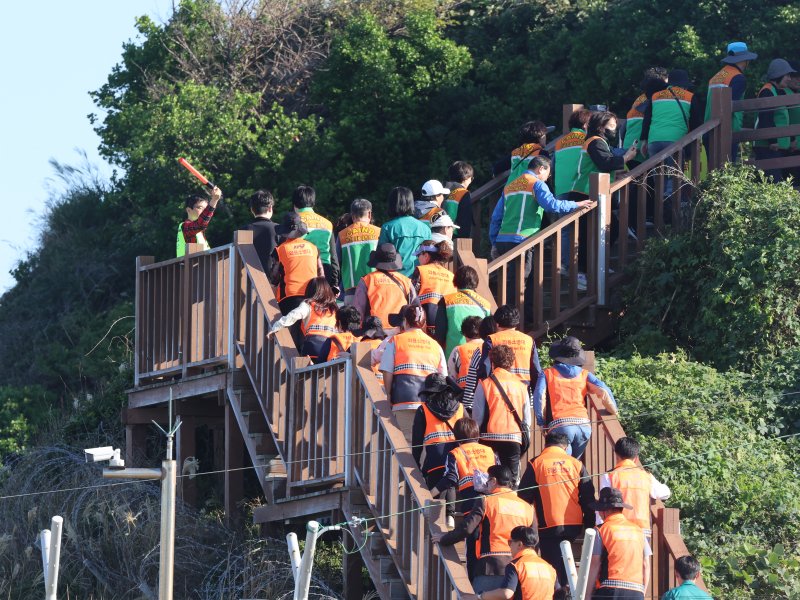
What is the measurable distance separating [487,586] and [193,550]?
4.20m

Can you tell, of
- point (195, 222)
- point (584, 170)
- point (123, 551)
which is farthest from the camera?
point (584, 170)

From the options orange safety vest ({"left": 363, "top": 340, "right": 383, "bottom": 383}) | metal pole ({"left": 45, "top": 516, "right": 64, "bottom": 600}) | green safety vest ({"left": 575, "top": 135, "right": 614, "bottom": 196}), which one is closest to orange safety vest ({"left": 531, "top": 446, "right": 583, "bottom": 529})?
orange safety vest ({"left": 363, "top": 340, "right": 383, "bottom": 383})

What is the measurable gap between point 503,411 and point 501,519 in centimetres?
116

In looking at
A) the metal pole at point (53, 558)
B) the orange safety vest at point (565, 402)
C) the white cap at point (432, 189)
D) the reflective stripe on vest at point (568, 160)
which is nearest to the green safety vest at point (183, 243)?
the white cap at point (432, 189)

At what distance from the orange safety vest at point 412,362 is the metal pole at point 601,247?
3.96m

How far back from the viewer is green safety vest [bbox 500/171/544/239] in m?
15.4

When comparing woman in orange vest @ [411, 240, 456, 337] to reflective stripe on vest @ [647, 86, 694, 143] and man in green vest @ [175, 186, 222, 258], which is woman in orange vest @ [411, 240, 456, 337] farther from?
reflective stripe on vest @ [647, 86, 694, 143]

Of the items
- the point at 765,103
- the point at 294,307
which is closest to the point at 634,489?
the point at 294,307

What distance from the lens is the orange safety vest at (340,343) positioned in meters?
13.0

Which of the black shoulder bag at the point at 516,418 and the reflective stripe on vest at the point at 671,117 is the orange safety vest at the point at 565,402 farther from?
the reflective stripe on vest at the point at 671,117

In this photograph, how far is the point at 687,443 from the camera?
13.7 m

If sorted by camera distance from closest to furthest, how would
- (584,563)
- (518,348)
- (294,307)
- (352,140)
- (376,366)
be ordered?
(584,563)
(518,348)
(376,366)
(294,307)
(352,140)

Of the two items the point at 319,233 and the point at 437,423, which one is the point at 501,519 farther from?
the point at 319,233

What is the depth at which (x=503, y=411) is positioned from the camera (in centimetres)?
1181
